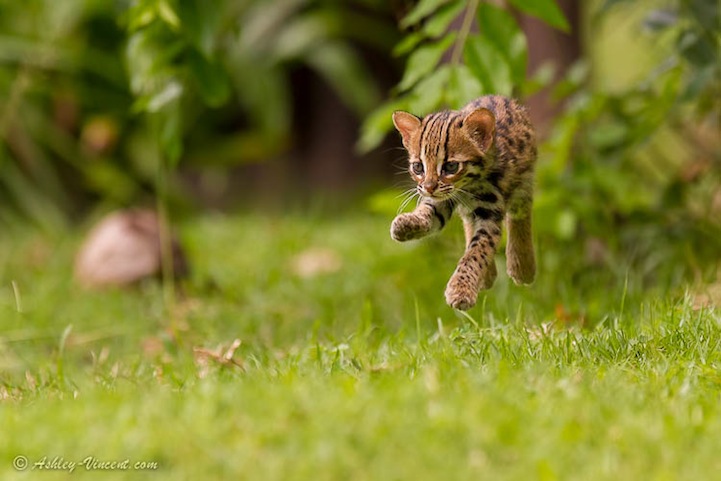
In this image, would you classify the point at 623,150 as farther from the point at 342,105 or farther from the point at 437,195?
the point at 342,105

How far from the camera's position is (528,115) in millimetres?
2689

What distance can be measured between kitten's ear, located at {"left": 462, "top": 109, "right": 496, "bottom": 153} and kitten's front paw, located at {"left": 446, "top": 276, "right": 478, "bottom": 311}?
311 millimetres

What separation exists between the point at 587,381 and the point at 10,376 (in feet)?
6.42

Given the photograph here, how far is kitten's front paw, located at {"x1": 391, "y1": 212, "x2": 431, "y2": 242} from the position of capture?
2.36 metres

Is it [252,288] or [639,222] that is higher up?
[639,222]

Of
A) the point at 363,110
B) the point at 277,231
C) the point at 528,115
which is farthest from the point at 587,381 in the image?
the point at 363,110

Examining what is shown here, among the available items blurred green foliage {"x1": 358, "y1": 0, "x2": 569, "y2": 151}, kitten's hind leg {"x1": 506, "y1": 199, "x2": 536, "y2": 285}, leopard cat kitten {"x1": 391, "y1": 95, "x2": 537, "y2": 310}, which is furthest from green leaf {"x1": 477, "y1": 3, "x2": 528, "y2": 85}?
kitten's hind leg {"x1": 506, "y1": 199, "x2": 536, "y2": 285}

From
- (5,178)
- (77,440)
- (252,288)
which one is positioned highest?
(77,440)

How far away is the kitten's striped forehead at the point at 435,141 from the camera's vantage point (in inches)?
92.6

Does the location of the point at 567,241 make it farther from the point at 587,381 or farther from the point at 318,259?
the point at 587,381

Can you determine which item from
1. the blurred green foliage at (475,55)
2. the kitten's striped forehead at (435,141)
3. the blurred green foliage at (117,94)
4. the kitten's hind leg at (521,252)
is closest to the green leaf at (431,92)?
the blurred green foliage at (475,55)

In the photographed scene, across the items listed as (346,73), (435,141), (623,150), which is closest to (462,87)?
(435,141)

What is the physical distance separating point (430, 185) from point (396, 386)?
1.48 ft

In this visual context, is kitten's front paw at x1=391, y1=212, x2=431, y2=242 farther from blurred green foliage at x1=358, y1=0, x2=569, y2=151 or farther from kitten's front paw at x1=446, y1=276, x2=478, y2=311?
blurred green foliage at x1=358, y1=0, x2=569, y2=151
